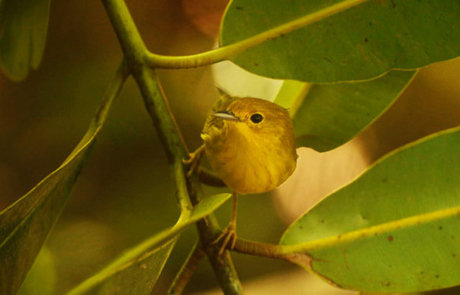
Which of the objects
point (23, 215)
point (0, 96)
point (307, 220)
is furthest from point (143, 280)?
point (0, 96)

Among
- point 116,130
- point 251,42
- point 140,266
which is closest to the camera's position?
point 140,266

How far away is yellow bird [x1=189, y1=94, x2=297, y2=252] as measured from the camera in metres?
0.45

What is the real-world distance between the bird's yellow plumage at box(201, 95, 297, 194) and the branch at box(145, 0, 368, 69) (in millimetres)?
56

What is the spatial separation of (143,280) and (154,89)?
0.20 metres

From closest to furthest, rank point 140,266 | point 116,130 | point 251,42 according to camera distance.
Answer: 1. point 140,266
2. point 251,42
3. point 116,130

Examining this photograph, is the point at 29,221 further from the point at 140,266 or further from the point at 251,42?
the point at 251,42

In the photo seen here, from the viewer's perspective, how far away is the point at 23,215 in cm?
42

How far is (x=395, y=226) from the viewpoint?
1.72 ft

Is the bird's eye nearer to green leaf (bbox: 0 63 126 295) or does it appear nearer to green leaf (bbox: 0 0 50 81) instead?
green leaf (bbox: 0 63 126 295)

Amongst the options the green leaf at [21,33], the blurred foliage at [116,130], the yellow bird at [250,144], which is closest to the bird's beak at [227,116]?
the yellow bird at [250,144]

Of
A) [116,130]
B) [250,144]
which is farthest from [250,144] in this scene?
[116,130]

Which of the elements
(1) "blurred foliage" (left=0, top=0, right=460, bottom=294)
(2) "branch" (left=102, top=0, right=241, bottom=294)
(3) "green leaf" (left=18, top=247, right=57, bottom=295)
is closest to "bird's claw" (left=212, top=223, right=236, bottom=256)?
(2) "branch" (left=102, top=0, right=241, bottom=294)

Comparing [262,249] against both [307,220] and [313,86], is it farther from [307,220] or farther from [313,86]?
[313,86]

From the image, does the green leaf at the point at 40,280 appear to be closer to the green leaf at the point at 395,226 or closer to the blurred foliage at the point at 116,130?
the blurred foliage at the point at 116,130
